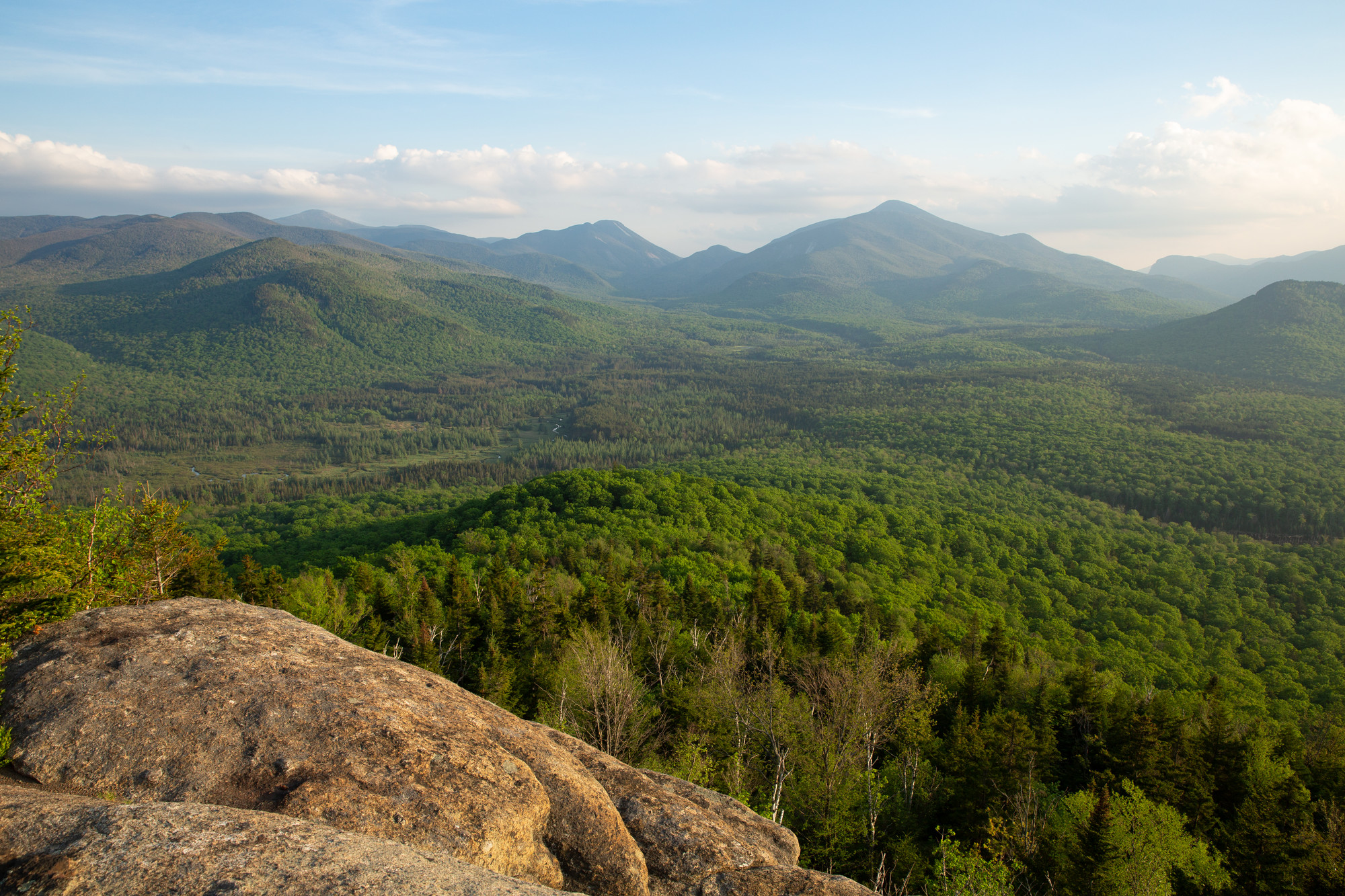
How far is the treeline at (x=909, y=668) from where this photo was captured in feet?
102

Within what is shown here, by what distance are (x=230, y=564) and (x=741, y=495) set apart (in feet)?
238

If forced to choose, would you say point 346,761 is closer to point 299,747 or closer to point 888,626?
point 299,747

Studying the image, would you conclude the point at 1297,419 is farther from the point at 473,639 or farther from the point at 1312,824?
the point at 473,639

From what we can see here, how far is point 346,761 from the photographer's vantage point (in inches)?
517

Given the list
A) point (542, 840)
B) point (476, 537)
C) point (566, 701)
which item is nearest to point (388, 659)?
point (542, 840)

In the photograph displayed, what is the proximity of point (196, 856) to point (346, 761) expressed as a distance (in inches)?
143

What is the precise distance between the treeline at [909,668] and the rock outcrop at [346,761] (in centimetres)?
1028

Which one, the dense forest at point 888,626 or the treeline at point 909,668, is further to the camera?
the treeline at point 909,668

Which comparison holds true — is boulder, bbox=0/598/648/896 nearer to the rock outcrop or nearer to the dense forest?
the rock outcrop

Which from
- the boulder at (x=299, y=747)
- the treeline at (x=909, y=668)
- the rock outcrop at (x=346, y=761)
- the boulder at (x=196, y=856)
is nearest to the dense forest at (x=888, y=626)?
the treeline at (x=909, y=668)

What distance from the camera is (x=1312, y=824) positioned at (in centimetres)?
3095

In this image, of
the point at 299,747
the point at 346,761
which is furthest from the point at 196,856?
the point at 299,747

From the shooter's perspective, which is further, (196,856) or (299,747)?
(299,747)

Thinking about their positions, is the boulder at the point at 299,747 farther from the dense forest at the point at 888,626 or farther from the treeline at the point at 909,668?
the treeline at the point at 909,668
